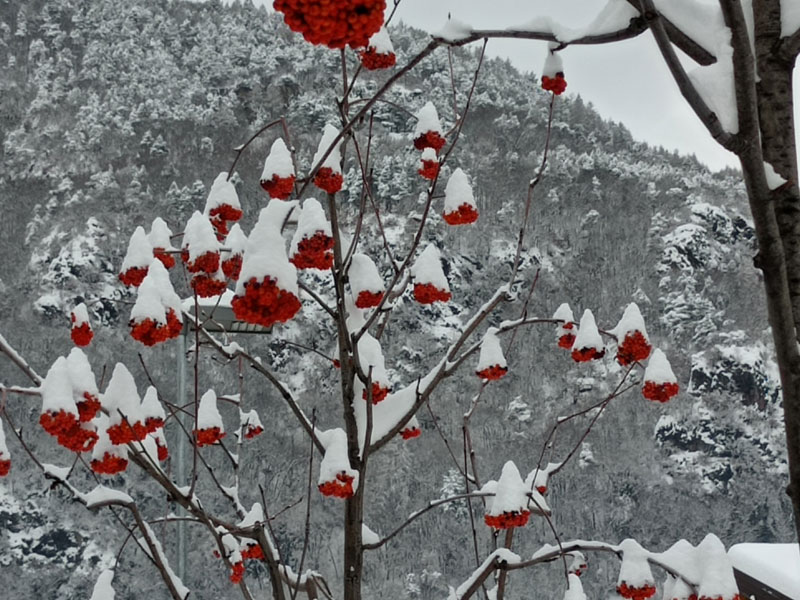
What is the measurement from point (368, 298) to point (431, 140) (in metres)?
0.53

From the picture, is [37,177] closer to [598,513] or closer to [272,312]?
[598,513]

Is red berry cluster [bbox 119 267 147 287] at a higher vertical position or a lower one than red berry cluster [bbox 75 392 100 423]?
higher

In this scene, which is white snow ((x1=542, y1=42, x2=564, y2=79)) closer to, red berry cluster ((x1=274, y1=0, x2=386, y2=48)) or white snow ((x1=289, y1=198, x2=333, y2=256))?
white snow ((x1=289, y1=198, x2=333, y2=256))

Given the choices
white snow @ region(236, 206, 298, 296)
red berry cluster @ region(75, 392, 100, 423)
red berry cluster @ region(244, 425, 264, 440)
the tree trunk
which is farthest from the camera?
red berry cluster @ region(244, 425, 264, 440)

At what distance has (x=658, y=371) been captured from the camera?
6.59 feet

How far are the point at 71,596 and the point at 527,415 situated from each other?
9685 mm

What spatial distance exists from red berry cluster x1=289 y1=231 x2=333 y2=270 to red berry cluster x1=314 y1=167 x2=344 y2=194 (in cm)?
13

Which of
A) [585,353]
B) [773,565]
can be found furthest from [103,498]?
[773,565]

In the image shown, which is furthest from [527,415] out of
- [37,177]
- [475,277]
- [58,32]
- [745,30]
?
[58,32]

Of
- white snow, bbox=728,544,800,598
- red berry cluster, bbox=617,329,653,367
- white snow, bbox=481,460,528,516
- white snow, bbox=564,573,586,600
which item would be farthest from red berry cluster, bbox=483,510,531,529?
white snow, bbox=728,544,800,598

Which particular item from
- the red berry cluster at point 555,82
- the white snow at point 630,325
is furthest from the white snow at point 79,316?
the white snow at point 630,325

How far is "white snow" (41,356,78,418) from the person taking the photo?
4.22 feet

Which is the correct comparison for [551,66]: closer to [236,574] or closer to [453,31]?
[453,31]

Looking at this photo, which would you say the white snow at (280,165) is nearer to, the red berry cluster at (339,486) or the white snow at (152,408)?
the white snow at (152,408)
